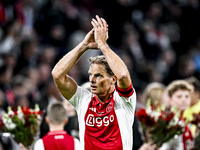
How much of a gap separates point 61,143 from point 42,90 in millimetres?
4724

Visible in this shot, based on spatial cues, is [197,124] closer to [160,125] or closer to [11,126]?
[160,125]

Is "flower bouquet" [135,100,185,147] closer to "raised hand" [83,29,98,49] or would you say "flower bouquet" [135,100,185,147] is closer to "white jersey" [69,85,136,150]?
"white jersey" [69,85,136,150]

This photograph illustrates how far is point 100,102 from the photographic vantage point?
4367 millimetres

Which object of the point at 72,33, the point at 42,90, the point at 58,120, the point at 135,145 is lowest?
the point at 135,145

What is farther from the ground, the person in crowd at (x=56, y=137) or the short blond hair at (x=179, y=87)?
the short blond hair at (x=179, y=87)

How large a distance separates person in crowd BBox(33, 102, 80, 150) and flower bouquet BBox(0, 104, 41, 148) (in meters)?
0.43

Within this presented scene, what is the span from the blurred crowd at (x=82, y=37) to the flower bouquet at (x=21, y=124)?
5.77ft

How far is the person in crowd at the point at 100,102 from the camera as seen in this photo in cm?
420

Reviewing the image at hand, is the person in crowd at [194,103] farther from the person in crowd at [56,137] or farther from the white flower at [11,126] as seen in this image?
the white flower at [11,126]

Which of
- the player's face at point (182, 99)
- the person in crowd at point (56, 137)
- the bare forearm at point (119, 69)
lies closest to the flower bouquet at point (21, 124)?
the person in crowd at point (56, 137)

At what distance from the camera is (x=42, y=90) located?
10016 millimetres

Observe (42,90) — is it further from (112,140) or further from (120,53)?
(112,140)

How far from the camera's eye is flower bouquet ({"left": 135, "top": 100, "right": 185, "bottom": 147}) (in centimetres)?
613

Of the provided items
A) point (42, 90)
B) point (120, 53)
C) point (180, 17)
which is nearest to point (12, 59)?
point (42, 90)
